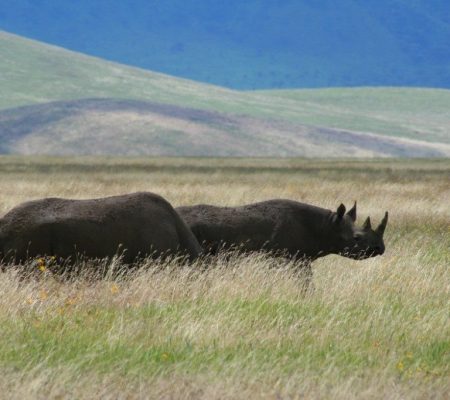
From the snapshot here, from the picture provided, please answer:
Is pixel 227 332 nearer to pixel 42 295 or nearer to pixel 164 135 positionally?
pixel 42 295

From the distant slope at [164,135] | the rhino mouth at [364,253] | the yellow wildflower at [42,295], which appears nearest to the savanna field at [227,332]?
the yellow wildflower at [42,295]

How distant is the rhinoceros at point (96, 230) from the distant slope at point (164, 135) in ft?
426

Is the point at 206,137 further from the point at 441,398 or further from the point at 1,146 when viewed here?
the point at 441,398

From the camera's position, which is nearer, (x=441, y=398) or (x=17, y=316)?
(x=441, y=398)

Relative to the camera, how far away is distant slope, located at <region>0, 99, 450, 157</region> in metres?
147

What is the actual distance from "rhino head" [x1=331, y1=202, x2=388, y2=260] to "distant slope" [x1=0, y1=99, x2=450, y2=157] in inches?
5042

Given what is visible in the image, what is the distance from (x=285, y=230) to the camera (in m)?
13.9

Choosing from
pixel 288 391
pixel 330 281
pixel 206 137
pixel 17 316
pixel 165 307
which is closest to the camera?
pixel 288 391

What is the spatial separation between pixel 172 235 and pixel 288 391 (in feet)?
15.2

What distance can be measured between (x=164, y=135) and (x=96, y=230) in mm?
142232

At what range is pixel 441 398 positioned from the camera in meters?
7.61

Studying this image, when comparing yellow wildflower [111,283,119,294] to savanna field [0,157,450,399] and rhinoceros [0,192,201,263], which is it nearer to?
savanna field [0,157,450,399]

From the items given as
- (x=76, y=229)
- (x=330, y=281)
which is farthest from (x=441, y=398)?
(x=330, y=281)

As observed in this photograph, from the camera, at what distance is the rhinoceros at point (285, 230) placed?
13.5 meters
